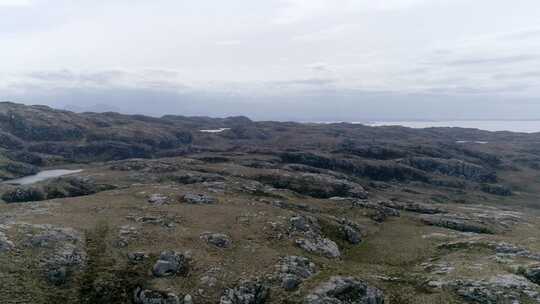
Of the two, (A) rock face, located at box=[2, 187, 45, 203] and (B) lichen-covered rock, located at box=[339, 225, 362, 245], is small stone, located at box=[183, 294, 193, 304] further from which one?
(A) rock face, located at box=[2, 187, 45, 203]

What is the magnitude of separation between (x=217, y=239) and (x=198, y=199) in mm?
18225

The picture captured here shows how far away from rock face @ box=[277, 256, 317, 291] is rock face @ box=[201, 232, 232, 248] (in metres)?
7.71

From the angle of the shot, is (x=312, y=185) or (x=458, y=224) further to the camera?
(x=312, y=185)

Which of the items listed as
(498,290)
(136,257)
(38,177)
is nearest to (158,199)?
(136,257)

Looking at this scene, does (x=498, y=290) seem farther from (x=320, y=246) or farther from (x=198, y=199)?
(x=198, y=199)

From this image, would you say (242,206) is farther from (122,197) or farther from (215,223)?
(122,197)

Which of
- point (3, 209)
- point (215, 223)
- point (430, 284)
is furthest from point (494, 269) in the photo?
point (3, 209)

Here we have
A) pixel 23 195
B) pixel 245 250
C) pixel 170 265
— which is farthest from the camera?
pixel 23 195

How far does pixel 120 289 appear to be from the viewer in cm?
3769

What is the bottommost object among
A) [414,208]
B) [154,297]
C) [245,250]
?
[414,208]

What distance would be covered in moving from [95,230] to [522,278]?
48.5m

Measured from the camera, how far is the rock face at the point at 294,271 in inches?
1554

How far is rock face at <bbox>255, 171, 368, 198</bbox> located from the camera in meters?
102

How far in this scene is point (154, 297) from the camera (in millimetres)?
36844
